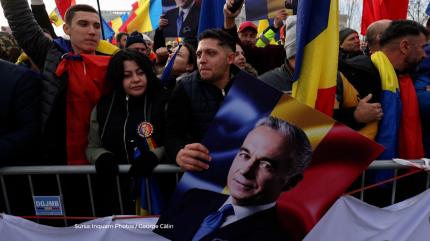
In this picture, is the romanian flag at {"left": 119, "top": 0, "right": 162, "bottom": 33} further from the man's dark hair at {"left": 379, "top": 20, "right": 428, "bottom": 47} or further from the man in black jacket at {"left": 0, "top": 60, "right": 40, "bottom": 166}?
the man's dark hair at {"left": 379, "top": 20, "right": 428, "bottom": 47}

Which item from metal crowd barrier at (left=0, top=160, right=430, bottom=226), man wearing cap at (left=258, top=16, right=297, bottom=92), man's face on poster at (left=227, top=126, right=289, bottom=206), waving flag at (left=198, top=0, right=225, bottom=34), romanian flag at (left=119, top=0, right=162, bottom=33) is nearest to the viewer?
man's face on poster at (left=227, top=126, right=289, bottom=206)

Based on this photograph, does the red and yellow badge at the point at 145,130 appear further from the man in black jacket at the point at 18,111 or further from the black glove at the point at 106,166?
the man in black jacket at the point at 18,111

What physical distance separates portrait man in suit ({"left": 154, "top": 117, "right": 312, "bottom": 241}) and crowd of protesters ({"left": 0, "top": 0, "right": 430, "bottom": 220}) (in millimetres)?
407

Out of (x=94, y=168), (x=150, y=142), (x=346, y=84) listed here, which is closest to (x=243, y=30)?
(x=346, y=84)

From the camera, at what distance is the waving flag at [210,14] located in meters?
3.91

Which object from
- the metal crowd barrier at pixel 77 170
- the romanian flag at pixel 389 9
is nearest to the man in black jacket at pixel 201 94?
the metal crowd barrier at pixel 77 170

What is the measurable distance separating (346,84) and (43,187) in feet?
7.69

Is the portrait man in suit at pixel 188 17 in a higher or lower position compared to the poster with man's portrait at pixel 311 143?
higher

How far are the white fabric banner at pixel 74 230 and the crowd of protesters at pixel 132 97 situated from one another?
0.31 meters

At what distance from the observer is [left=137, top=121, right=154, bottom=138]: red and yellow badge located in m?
2.68

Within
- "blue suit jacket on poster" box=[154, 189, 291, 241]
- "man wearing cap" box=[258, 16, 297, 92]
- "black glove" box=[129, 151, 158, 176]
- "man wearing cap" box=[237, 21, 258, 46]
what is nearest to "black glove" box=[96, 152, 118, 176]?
"black glove" box=[129, 151, 158, 176]

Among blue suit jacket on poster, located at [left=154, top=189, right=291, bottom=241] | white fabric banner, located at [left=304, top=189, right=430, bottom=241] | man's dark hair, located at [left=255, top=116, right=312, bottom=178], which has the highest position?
man's dark hair, located at [left=255, top=116, right=312, bottom=178]

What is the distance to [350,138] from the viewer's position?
1.96 meters

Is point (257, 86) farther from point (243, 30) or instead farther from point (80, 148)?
point (243, 30)
